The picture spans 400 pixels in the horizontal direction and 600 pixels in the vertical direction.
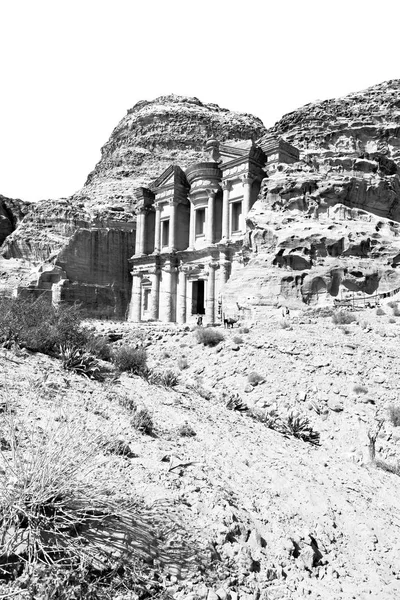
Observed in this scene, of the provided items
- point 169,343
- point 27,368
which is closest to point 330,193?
point 169,343

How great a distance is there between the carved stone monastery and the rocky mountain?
8.53 feet

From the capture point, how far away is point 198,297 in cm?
3959

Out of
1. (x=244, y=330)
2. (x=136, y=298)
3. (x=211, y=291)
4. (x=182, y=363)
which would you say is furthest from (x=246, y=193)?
(x=182, y=363)

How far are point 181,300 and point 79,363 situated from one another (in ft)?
99.0

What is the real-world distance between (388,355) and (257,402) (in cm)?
452

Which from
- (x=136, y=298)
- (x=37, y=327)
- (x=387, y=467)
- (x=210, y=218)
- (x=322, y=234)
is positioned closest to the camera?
(x=387, y=467)

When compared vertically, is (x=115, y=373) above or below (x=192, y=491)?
above

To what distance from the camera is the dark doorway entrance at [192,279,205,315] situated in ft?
128

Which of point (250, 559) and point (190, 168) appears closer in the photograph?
point (250, 559)

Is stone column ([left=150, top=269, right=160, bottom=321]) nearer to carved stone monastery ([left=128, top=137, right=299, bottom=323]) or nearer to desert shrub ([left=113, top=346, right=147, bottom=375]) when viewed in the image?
carved stone monastery ([left=128, top=137, right=299, bottom=323])

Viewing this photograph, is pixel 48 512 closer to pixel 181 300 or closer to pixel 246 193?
pixel 246 193

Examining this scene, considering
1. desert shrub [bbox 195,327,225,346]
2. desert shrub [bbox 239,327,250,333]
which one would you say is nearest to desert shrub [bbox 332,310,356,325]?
desert shrub [bbox 239,327,250,333]

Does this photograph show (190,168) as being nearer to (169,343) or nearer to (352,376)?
(169,343)

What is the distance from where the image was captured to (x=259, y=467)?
7.27m
